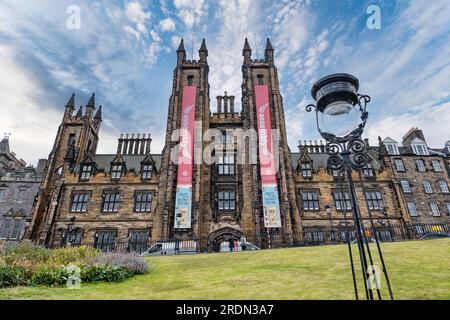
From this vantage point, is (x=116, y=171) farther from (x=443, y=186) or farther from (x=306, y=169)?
(x=443, y=186)

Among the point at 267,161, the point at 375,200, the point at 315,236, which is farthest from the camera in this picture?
the point at 375,200

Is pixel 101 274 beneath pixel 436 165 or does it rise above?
beneath

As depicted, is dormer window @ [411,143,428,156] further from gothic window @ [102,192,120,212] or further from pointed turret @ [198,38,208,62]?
gothic window @ [102,192,120,212]

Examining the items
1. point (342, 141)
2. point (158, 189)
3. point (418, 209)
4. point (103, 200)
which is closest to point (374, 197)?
point (418, 209)

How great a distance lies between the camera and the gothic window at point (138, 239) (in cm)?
2492

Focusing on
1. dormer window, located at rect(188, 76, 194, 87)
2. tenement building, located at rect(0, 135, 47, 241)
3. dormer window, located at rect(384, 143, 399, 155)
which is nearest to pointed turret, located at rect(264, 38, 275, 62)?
dormer window, located at rect(188, 76, 194, 87)

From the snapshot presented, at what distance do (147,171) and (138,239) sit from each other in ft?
26.2

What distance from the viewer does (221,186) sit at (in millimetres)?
27625

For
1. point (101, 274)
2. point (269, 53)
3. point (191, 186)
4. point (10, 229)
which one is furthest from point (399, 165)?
point (10, 229)

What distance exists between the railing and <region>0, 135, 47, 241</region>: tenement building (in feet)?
35.1

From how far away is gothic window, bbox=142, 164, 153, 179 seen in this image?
2919cm

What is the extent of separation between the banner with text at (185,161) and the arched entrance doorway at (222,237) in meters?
2.89

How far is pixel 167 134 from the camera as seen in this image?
28.6 m

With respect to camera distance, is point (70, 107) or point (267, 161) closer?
point (267, 161)
